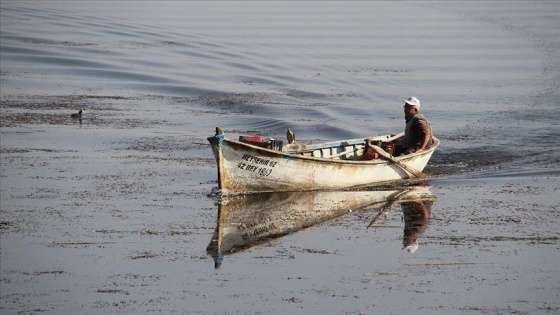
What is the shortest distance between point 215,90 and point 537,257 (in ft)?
57.5

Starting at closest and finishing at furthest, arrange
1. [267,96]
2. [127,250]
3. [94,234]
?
1. [127,250]
2. [94,234]
3. [267,96]

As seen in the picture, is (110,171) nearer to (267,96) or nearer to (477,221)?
(477,221)

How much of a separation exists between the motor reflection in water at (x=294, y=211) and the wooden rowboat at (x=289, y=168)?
184mm

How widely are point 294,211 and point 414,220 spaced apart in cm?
191

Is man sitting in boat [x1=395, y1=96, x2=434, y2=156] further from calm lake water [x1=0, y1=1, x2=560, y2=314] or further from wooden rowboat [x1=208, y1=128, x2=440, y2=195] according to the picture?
calm lake water [x1=0, y1=1, x2=560, y2=314]

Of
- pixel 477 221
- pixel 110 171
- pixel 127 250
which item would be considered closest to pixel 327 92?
pixel 110 171

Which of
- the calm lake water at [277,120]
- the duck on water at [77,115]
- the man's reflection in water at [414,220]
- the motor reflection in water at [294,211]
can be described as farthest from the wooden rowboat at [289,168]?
the duck on water at [77,115]

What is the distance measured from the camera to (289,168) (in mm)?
17000

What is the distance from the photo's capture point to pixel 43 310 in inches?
426

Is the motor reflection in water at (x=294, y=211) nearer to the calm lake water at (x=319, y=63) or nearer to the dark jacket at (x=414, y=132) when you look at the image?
the dark jacket at (x=414, y=132)

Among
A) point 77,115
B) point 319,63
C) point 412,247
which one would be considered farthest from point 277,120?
point 412,247

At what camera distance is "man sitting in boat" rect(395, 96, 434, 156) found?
60.7 feet

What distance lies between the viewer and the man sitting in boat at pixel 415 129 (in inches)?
729

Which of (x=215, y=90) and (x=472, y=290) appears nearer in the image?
(x=472, y=290)
